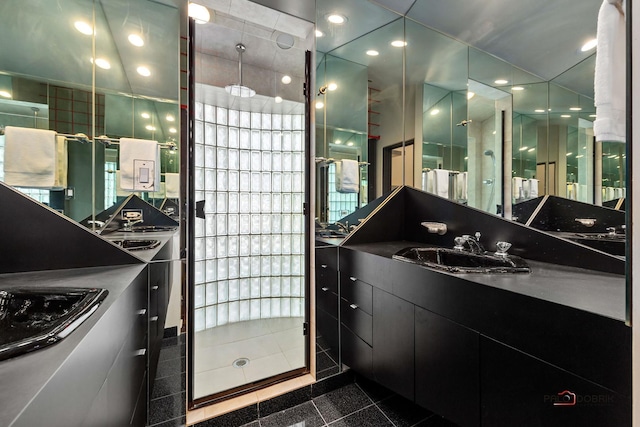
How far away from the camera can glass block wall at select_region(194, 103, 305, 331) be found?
2.17 metres

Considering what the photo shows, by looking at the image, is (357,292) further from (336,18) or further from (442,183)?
(336,18)

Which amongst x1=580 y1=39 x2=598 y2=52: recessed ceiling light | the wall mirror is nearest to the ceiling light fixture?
the wall mirror

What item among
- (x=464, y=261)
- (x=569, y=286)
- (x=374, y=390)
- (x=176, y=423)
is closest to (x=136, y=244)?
(x=176, y=423)

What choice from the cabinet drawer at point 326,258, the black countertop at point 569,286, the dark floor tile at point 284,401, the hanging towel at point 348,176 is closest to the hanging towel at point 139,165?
the cabinet drawer at point 326,258

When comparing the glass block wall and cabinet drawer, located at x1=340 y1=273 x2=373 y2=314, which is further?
the glass block wall

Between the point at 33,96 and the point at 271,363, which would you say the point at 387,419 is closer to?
the point at 271,363

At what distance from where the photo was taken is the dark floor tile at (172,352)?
148 centimetres

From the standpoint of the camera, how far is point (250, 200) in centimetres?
230

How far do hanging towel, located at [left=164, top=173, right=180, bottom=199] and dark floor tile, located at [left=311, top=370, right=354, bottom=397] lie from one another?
148 centimetres

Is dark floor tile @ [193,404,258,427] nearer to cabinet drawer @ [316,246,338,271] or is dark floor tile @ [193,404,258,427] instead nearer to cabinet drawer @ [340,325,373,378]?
cabinet drawer @ [340,325,373,378]

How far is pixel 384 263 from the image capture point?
1.53 meters

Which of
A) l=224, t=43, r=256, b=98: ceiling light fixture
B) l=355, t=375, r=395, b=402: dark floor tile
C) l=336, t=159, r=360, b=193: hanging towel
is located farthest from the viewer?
l=336, t=159, r=360, b=193: hanging towel

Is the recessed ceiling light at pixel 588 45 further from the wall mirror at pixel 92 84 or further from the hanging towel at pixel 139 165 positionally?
the hanging towel at pixel 139 165

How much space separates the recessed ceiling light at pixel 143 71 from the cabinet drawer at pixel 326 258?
4.76 feet
